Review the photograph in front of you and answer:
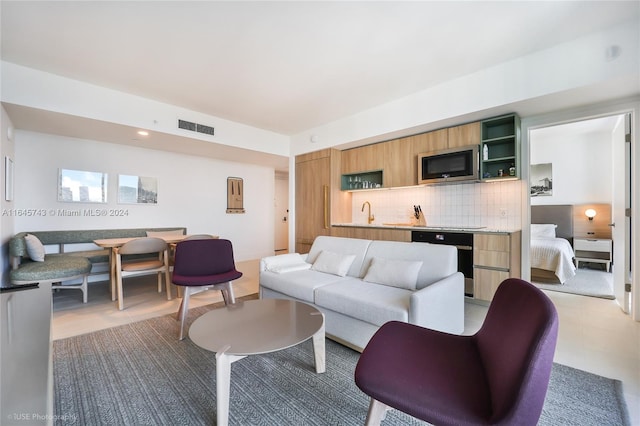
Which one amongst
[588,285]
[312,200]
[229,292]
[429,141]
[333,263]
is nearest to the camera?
[229,292]

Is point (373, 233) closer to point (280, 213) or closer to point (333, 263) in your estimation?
point (333, 263)

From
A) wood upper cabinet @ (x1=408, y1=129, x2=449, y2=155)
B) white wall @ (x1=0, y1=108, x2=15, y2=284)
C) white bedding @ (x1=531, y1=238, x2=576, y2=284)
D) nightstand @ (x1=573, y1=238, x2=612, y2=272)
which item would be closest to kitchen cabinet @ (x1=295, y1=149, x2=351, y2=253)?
wood upper cabinet @ (x1=408, y1=129, x2=449, y2=155)

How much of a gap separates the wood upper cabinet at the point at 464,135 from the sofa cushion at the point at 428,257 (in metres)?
1.69

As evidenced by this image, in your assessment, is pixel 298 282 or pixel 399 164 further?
pixel 399 164

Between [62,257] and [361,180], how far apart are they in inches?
179

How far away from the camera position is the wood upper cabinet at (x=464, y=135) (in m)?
3.44

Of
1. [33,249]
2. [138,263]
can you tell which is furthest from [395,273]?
[33,249]

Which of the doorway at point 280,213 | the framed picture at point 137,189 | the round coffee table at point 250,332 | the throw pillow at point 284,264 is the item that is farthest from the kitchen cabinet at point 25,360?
the doorway at point 280,213

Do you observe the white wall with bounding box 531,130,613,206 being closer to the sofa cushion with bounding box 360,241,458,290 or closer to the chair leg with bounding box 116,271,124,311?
the sofa cushion with bounding box 360,241,458,290

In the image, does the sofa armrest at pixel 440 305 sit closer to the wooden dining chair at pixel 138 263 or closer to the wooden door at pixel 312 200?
the wooden door at pixel 312 200

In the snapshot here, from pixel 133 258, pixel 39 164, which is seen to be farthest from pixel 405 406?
pixel 39 164

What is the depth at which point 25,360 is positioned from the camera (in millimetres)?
664

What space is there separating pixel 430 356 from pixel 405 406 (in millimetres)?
323

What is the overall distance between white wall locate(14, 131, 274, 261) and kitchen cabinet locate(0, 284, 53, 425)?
→ 426 centimetres
